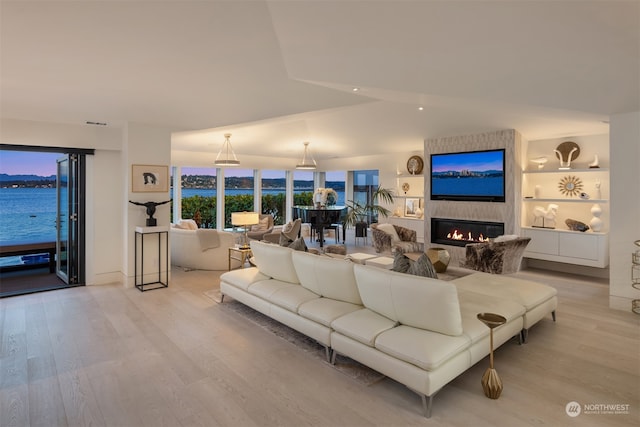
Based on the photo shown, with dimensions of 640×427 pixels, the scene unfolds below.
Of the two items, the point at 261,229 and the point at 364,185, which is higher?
the point at 364,185

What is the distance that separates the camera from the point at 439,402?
8.54 ft

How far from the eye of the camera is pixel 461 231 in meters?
7.57

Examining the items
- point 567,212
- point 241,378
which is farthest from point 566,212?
point 241,378

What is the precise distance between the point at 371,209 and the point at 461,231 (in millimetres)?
3130

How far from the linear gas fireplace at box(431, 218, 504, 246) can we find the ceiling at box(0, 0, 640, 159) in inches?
111

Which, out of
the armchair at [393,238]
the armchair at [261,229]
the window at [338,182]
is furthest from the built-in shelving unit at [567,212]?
the window at [338,182]

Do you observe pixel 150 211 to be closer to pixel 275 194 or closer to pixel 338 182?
pixel 275 194

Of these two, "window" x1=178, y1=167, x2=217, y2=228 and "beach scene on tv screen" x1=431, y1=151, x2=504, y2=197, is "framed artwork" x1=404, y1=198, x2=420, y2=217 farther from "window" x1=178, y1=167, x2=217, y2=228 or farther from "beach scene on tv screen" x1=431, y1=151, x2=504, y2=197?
"window" x1=178, y1=167, x2=217, y2=228

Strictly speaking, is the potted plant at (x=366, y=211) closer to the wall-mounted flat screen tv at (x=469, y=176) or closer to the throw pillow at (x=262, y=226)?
the wall-mounted flat screen tv at (x=469, y=176)

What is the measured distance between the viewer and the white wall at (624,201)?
439 cm

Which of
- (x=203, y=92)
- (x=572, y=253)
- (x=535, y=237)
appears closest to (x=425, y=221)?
(x=535, y=237)

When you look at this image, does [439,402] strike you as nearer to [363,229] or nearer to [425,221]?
[425,221]

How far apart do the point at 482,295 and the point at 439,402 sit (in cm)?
151

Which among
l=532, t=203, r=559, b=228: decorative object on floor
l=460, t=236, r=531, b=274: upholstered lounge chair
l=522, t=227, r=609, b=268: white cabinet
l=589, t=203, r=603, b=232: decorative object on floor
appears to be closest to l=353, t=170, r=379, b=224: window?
l=532, t=203, r=559, b=228: decorative object on floor
